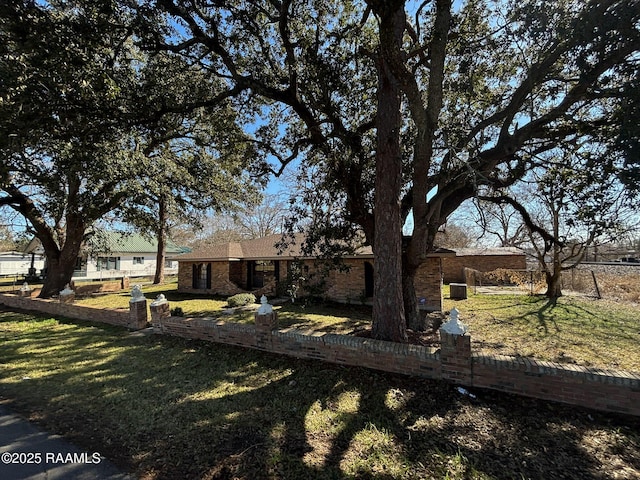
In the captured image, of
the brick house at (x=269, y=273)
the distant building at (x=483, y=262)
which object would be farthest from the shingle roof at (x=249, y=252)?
the distant building at (x=483, y=262)

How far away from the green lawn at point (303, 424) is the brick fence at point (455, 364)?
167mm

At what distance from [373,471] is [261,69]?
8.23m

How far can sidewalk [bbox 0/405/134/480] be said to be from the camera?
9.07ft

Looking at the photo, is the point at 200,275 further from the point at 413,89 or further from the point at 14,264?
the point at 14,264

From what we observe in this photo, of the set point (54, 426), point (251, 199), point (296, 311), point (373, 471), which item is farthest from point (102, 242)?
point (373, 471)

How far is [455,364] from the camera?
436 centimetres

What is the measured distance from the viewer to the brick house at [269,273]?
1283 centimetres

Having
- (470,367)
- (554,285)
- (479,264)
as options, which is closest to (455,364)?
(470,367)

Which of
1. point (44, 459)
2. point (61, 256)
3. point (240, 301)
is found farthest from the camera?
point (61, 256)

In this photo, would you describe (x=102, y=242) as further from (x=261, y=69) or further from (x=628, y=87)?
(x=628, y=87)

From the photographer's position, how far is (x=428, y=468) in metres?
2.77

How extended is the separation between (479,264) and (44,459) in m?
23.6

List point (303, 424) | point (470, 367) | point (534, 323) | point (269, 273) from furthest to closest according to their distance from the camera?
1. point (269, 273)
2. point (534, 323)
3. point (470, 367)
4. point (303, 424)

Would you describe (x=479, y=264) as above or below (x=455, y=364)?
above
